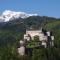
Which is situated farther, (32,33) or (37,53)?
(32,33)

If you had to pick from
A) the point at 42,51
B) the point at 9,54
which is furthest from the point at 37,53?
the point at 9,54

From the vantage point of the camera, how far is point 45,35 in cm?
8819

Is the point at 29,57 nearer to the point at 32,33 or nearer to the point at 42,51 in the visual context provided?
the point at 42,51

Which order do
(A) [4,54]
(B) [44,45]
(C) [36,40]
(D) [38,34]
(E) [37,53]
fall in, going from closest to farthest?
(A) [4,54] → (E) [37,53] → (B) [44,45] → (C) [36,40] → (D) [38,34]

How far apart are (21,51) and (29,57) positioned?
199 inches

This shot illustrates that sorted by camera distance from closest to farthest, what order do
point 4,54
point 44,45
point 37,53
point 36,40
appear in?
1. point 4,54
2. point 37,53
3. point 44,45
4. point 36,40

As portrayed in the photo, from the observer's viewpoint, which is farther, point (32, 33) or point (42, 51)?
point (32, 33)

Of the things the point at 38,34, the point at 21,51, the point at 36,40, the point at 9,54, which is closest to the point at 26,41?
the point at 36,40

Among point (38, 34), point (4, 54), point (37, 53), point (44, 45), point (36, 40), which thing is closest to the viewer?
point (4, 54)

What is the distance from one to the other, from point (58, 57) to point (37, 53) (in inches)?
180

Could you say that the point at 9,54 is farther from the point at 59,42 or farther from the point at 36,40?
the point at 59,42

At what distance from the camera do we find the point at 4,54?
196 feet

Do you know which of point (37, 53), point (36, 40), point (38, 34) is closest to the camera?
point (37, 53)

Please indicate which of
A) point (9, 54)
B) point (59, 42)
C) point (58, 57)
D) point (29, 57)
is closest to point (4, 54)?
point (9, 54)
